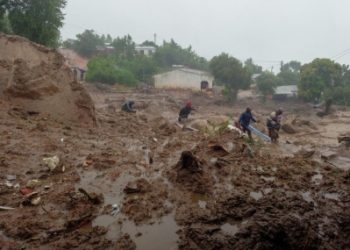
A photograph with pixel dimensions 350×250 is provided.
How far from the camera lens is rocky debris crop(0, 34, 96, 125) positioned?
11977mm

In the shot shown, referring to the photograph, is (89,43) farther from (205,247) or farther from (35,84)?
(205,247)

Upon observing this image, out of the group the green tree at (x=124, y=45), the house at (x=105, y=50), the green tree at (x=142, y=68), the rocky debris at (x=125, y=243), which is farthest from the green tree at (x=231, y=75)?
the rocky debris at (x=125, y=243)

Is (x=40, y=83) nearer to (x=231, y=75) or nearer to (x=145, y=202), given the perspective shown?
(x=145, y=202)

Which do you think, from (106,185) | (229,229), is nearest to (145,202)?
(106,185)

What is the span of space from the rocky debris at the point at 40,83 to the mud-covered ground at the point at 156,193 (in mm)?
486

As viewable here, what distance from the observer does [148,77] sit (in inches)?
1726

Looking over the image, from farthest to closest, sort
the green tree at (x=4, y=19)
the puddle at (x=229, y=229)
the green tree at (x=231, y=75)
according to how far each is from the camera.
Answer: the green tree at (x=231, y=75) → the green tree at (x=4, y=19) → the puddle at (x=229, y=229)

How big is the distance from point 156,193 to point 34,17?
16.7 metres

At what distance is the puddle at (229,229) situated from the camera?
568 centimetres

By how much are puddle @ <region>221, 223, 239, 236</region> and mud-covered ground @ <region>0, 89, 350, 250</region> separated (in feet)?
0.05

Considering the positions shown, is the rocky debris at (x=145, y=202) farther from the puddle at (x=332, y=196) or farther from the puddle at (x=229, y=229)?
the puddle at (x=332, y=196)

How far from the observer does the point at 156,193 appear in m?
6.98

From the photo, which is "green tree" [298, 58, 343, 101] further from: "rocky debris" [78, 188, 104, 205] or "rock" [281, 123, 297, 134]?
"rocky debris" [78, 188, 104, 205]

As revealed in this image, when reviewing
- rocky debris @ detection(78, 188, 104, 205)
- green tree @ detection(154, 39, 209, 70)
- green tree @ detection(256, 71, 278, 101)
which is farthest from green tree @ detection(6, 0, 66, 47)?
green tree @ detection(154, 39, 209, 70)
